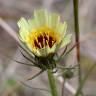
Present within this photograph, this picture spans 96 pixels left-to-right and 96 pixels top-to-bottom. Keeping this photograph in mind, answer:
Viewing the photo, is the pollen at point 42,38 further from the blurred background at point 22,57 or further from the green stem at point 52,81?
the blurred background at point 22,57

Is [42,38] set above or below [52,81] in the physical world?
above

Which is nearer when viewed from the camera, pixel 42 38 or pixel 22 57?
pixel 42 38

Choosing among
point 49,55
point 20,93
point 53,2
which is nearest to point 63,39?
point 49,55

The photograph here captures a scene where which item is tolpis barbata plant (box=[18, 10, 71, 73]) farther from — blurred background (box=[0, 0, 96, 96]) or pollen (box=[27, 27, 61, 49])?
blurred background (box=[0, 0, 96, 96])

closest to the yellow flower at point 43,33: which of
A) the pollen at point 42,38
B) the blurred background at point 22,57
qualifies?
the pollen at point 42,38

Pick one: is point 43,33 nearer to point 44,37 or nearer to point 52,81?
point 44,37

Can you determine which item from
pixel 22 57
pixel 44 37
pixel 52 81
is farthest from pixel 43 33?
pixel 22 57
